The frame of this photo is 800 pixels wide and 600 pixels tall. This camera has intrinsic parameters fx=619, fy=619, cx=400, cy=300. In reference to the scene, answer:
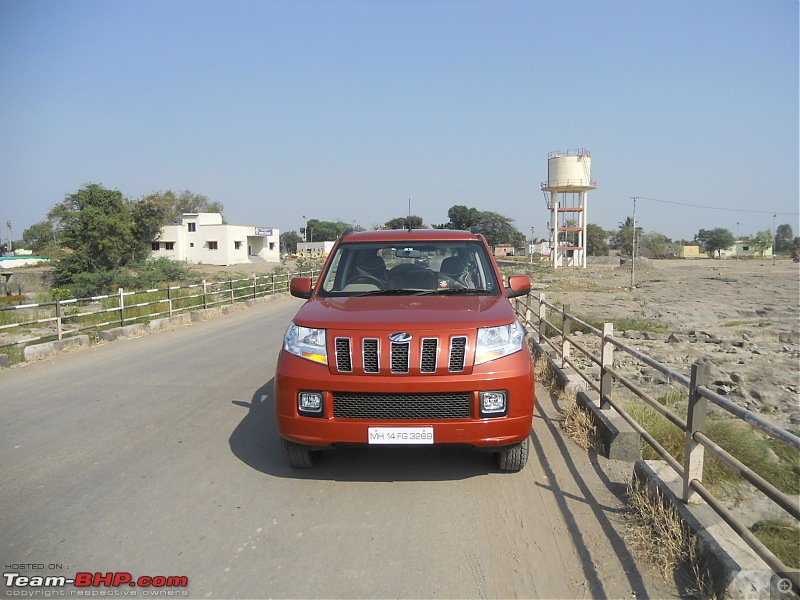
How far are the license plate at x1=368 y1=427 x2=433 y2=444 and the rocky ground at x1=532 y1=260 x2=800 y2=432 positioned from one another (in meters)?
6.01

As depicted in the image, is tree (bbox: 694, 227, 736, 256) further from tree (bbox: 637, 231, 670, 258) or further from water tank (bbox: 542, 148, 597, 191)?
water tank (bbox: 542, 148, 597, 191)

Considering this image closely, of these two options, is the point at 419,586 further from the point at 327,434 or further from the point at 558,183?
the point at 558,183

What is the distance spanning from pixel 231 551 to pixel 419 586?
3.93ft

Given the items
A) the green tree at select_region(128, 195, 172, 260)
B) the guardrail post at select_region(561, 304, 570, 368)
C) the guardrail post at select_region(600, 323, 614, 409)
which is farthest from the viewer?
the green tree at select_region(128, 195, 172, 260)

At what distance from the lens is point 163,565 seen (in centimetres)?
360

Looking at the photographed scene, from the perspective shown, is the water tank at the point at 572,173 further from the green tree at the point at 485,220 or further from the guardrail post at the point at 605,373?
the guardrail post at the point at 605,373

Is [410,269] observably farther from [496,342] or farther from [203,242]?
[203,242]

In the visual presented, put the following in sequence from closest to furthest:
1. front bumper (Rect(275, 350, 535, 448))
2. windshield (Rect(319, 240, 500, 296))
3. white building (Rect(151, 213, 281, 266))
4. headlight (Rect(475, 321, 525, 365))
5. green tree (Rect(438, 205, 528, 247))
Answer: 1. front bumper (Rect(275, 350, 535, 448))
2. headlight (Rect(475, 321, 525, 365))
3. windshield (Rect(319, 240, 500, 296))
4. white building (Rect(151, 213, 281, 266))
5. green tree (Rect(438, 205, 528, 247))

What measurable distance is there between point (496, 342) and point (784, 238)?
6209 inches

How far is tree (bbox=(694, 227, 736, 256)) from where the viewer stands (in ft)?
420

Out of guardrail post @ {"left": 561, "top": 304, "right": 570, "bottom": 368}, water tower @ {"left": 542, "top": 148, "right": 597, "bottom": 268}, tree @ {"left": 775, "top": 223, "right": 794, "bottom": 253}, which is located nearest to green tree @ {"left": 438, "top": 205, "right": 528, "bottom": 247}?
water tower @ {"left": 542, "top": 148, "right": 597, "bottom": 268}

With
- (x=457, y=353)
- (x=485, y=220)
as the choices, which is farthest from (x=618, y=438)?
(x=485, y=220)

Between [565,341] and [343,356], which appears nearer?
[343,356]

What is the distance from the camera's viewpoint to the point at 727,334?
18016mm
